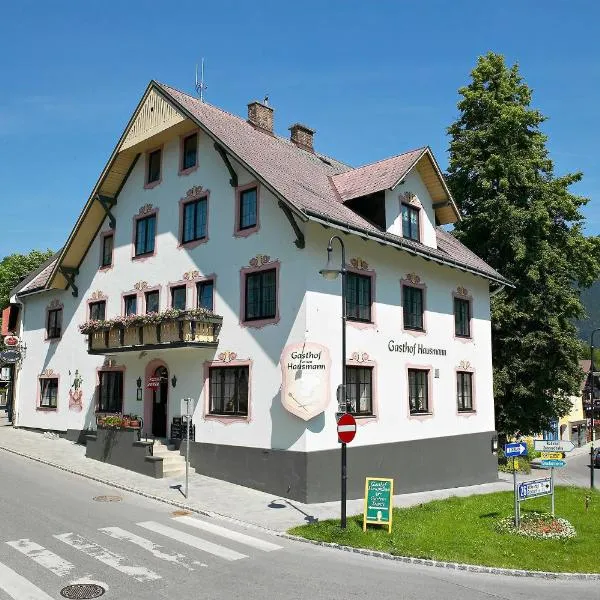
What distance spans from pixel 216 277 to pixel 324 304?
4.41 m

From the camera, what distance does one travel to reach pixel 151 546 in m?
12.4

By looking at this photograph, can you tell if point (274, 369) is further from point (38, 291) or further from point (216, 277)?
point (38, 291)

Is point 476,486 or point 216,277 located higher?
point 216,277

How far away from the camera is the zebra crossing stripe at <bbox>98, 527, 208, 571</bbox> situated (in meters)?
11.3

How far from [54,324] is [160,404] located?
9192mm

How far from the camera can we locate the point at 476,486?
24.0 metres

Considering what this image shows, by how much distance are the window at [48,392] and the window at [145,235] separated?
27.5 ft

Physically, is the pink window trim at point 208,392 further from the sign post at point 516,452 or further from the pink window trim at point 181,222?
the sign post at point 516,452

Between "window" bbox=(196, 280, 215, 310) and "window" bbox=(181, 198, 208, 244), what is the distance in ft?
5.58

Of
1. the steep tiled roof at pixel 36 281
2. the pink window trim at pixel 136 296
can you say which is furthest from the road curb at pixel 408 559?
the steep tiled roof at pixel 36 281

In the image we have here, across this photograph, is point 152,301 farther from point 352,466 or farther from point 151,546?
point 151,546

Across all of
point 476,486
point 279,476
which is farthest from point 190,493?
point 476,486

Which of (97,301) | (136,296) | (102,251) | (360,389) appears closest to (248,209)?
(136,296)

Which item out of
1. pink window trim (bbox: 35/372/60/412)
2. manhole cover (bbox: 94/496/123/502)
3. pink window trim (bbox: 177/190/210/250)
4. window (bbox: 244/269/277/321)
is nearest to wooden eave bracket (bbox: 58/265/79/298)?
pink window trim (bbox: 35/372/60/412)
